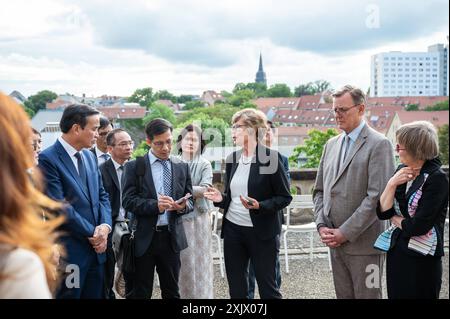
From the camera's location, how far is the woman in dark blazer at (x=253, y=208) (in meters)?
3.63

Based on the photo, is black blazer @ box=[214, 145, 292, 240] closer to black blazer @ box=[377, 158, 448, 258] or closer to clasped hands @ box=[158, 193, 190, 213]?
clasped hands @ box=[158, 193, 190, 213]

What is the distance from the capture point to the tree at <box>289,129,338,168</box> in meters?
11.6

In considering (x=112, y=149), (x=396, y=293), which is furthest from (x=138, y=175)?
(x=396, y=293)

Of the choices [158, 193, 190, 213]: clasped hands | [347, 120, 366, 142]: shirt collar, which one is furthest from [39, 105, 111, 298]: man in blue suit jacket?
[347, 120, 366, 142]: shirt collar

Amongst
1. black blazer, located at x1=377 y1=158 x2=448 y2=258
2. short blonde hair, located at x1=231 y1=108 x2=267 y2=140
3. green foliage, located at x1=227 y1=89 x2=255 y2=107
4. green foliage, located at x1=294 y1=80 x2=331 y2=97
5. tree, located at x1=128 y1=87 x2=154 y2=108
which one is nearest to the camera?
black blazer, located at x1=377 y1=158 x2=448 y2=258

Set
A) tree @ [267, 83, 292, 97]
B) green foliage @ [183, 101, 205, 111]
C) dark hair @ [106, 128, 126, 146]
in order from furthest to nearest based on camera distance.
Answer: tree @ [267, 83, 292, 97] → green foliage @ [183, 101, 205, 111] → dark hair @ [106, 128, 126, 146]

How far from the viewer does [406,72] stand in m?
10.5

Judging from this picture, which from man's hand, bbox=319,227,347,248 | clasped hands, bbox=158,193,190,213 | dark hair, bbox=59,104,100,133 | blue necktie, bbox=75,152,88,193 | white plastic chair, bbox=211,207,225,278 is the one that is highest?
dark hair, bbox=59,104,100,133

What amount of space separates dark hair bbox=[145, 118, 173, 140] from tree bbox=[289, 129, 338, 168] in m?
7.55

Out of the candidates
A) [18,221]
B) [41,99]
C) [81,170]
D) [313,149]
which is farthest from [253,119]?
[313,149]

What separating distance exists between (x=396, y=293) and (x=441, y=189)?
2.13ft


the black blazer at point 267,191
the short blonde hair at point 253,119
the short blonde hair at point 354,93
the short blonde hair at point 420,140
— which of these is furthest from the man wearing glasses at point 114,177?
the short blonde hair at point 420,140

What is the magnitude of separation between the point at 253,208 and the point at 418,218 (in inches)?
42.8

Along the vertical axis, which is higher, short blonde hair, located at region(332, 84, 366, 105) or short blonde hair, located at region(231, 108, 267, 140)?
short blonde hair, located at region(332, 84, 366, 105)
